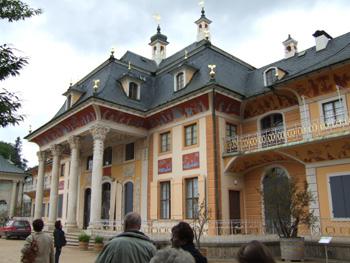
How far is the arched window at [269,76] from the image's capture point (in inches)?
728

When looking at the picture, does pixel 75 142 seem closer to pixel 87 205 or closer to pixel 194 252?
pixel 87 205

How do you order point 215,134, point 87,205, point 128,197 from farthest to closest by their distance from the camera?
point 87,205 < point 128,197 < point 215,134

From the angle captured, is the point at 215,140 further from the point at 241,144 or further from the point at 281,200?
the point at 281,200

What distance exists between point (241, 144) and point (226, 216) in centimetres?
354

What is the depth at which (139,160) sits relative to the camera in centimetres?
2205

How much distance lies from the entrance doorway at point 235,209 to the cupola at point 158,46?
16335 mm

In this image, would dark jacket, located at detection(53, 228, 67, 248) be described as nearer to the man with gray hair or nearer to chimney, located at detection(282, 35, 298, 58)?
the man with gray hair

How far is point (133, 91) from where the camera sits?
22.5 meters

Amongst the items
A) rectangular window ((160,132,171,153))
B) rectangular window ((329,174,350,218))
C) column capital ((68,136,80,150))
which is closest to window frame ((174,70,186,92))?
rectangular window ((160,132,171,153))

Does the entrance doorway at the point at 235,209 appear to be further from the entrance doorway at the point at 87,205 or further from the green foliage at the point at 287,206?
the entrance doorway at the point at 87,205

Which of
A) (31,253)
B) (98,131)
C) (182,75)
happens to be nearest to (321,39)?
(182,75)

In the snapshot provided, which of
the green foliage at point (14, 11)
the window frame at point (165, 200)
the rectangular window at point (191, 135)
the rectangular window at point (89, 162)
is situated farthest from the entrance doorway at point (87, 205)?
the green foliage at point (14, 11)

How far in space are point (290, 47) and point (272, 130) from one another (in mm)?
6362

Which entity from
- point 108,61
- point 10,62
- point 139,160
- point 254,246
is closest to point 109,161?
point 139,160
